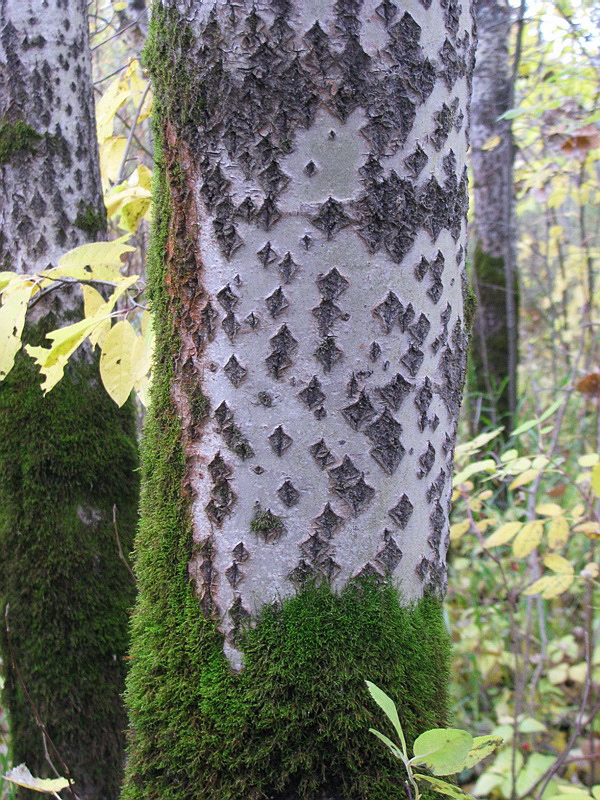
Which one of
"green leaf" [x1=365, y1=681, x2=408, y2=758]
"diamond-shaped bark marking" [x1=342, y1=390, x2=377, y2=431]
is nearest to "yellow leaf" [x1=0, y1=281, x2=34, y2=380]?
"diamond-shaped bark marking" [x1=342, y1=390, x2=377, y2=431]

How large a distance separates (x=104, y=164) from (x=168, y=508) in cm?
171

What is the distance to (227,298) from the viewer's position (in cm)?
94

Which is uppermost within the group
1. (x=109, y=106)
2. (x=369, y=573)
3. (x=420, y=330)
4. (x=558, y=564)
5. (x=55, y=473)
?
(x=109, y=106)

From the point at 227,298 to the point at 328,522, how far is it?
37cm

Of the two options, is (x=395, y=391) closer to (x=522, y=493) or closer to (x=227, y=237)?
(x=227, y=237)

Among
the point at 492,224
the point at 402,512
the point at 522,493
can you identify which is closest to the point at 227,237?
the point at 402,512

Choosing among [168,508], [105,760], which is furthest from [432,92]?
[105,760]

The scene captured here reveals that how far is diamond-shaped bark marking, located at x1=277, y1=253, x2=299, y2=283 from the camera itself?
35.8 inches

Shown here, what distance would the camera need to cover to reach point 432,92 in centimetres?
94

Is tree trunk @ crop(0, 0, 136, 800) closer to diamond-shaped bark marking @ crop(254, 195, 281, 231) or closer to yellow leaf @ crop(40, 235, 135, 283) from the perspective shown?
yellow leaf @ crop(40, 235, 135, 283)

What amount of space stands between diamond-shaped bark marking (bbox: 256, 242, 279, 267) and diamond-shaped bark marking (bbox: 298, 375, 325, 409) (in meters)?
0.18

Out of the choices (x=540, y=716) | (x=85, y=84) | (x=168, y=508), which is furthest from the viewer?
(x=540, y=716)

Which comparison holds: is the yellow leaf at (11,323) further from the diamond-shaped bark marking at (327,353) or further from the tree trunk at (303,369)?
the diamond-shaped bark marking at (327,353)

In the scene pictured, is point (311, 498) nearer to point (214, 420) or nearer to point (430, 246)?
point (214, 420)
